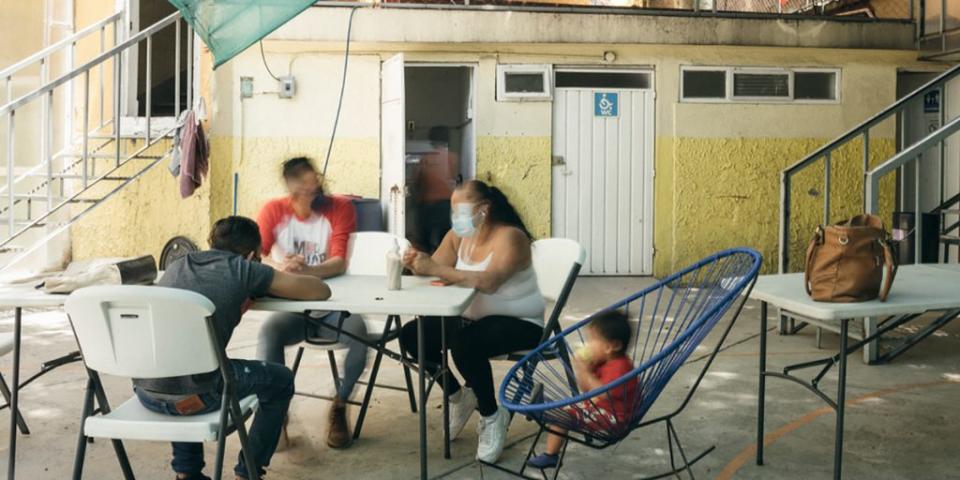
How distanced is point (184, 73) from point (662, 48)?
5.61m

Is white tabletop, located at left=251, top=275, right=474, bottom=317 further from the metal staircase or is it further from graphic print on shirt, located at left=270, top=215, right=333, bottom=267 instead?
the metal staircase

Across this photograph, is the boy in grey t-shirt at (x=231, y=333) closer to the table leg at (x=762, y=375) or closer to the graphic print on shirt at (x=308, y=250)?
the graphic print on shirt at (x=308, y=250)

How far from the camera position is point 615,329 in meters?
3.20

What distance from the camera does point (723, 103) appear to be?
357 inches

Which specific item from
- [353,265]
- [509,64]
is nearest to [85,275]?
[353,265]

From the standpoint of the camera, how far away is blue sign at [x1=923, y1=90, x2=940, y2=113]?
9.33m

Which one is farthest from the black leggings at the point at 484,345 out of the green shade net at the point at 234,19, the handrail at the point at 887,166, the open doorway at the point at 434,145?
the open doorway at the point at 434,145

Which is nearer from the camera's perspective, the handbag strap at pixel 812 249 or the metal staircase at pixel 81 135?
the handbag strap at pixel 812 249

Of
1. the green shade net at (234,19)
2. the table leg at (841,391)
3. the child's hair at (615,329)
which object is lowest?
the table leg at (841,391)

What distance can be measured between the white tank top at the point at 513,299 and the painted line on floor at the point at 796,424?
96cm

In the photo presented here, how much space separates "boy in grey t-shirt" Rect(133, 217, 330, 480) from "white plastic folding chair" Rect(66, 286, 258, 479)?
0.26 ft

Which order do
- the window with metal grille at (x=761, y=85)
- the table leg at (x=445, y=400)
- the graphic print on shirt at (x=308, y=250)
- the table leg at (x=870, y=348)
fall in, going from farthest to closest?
the window with metal grille at (x=761, y=85) → the table leg at (x=870, y=348) → the graphic print on shirt at (x=308, y=250) → the table leg at (x=445, y=400)

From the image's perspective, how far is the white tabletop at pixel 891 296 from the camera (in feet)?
9.64

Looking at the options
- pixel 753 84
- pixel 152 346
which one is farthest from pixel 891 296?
pixel 753 84
